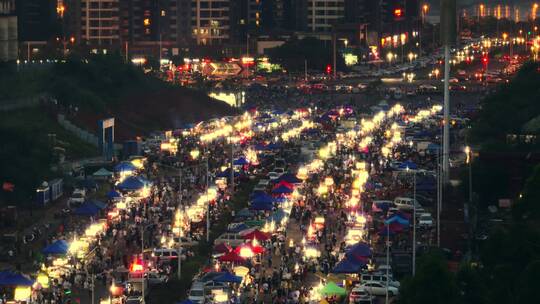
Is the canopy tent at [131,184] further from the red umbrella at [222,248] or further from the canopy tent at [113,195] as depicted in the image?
the red umbrella at [222,248]

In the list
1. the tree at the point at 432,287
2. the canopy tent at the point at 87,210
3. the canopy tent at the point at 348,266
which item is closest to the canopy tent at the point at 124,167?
the canopy tent at the point at 87,210

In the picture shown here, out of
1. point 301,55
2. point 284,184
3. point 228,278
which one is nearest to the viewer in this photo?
point 228,278

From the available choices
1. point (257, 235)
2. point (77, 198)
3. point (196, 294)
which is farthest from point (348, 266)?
point (77, 198)

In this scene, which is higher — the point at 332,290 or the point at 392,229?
the point at 392,229

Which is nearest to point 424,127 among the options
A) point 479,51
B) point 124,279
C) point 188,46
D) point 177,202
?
point 177,202

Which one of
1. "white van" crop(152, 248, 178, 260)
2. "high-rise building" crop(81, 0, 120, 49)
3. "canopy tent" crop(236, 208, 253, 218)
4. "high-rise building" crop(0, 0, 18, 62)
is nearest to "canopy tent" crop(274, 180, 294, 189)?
"canopy tent" crop(236, 208, 253, 218)

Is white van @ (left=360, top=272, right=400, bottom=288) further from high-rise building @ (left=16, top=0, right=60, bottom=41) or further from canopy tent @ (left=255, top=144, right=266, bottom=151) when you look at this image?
high-rise building @ (left=16, top=0, right=60, bottom=41)

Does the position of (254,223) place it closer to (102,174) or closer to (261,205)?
(261,205)

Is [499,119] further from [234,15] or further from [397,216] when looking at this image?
[234,15]
